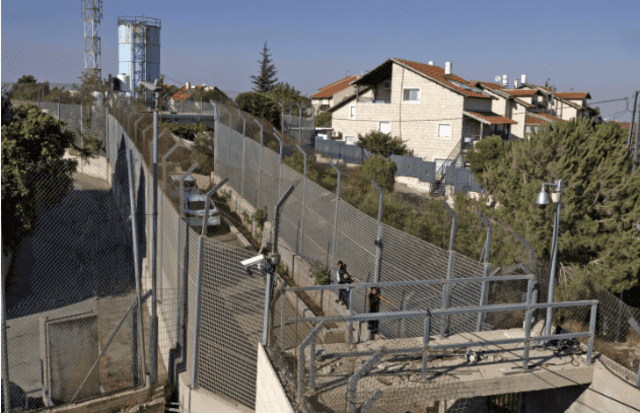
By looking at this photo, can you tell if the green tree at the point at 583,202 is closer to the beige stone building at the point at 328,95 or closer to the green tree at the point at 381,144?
the green tree at the point at 381,144

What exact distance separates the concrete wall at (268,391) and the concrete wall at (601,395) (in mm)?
4257

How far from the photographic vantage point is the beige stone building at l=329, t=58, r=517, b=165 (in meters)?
32.8

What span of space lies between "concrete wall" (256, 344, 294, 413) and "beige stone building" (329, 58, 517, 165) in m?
28.0

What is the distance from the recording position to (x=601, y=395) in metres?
6.95

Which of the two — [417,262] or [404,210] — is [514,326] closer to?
[417,262]

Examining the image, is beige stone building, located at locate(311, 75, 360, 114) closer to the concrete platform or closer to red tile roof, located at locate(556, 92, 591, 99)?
red tile roof, located at locate(556, 92, 591, 99)

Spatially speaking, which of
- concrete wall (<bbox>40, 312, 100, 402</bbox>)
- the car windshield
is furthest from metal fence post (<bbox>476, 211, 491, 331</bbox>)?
the car windshield

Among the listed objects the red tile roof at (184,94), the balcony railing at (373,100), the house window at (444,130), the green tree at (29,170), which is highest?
the red tile roof at (184,94)

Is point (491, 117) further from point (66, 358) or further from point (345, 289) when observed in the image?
point (66, 358)

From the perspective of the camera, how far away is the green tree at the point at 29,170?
39.3 feet

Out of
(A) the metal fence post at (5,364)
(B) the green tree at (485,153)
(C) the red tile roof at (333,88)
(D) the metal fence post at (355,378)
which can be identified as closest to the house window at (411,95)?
(B) the green tree at (485,153)

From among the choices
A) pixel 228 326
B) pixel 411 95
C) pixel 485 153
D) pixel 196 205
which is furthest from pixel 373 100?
pixel 228 326

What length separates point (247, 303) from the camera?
6371 millimetres

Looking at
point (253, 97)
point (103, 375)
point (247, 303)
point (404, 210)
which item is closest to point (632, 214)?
point (404, 210)
